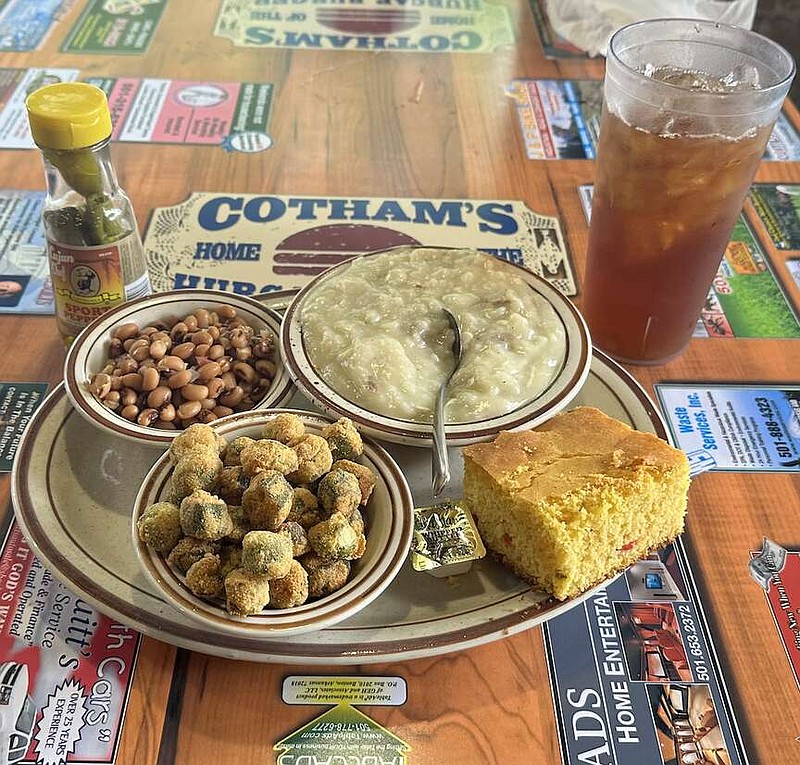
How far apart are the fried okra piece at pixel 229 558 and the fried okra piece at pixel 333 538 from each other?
Answer: 0.09 meters

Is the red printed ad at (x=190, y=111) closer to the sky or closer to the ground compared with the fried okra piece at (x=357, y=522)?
closer to the ground

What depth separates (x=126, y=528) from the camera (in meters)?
1.24

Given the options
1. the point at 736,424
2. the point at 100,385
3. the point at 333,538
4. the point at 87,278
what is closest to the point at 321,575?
the point at 333,538

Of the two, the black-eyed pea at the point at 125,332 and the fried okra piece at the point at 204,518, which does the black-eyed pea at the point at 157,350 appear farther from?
the fried okra piece at the point at 204,518

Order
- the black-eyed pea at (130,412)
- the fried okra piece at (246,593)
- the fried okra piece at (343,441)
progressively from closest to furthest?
the fried okra piece at (246,593) < the fried okra piece at (343,441) < the black-eyed pea at (130,412)

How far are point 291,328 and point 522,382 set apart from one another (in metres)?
0.39

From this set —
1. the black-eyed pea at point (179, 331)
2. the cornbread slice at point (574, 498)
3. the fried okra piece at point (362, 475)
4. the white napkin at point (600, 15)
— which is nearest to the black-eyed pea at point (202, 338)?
the black-eyed pea at point (179, 331)

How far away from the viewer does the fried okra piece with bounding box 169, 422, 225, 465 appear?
44.8 inches

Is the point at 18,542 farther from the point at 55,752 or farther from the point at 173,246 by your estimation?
the point at 173,246

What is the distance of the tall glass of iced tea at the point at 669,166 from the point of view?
4.49 feet

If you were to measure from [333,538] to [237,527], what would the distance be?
0.12 m

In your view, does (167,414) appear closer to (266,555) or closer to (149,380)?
(149,380)

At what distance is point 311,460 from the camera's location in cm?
114

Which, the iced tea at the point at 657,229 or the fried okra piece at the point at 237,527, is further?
the iced tea at the point at 657,229
